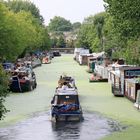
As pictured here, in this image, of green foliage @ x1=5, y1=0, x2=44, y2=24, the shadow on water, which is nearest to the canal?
the shadow on water

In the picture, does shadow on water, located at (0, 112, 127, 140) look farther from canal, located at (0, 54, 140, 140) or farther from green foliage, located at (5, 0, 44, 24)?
green foliage, located at (5, 0, 44, 24)

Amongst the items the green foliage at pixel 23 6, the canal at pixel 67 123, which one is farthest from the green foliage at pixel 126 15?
the green foliage at pixel 23 6

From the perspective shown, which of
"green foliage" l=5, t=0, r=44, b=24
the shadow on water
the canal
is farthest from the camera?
"green foliage" l=5, t=0, r=44, b=24

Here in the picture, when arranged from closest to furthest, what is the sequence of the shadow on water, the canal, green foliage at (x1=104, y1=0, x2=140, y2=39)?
1. the shadow on water
2. the canal
3. green foliage at (x1=104, y1=0, x2=140, y2=39)

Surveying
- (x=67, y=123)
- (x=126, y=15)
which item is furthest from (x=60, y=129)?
(x=126, y=15)

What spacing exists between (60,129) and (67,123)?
143cm

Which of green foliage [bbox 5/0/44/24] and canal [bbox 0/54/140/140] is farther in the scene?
green foliage [bbox 5/0/44/24]

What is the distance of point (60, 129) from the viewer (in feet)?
102

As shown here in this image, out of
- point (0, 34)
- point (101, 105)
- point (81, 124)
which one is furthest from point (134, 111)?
point (0, 34)

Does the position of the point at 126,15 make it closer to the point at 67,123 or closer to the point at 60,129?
the point at 67,123

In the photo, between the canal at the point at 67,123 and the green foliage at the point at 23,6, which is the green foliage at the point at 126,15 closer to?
the canal at the point at 67,123

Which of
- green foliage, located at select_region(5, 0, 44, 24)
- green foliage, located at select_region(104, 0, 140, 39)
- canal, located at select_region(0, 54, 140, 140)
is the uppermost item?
green foliage, located at select_region(5, 0, 44, 24)

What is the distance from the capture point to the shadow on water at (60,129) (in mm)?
28859

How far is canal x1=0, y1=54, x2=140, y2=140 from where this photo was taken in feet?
97.3
